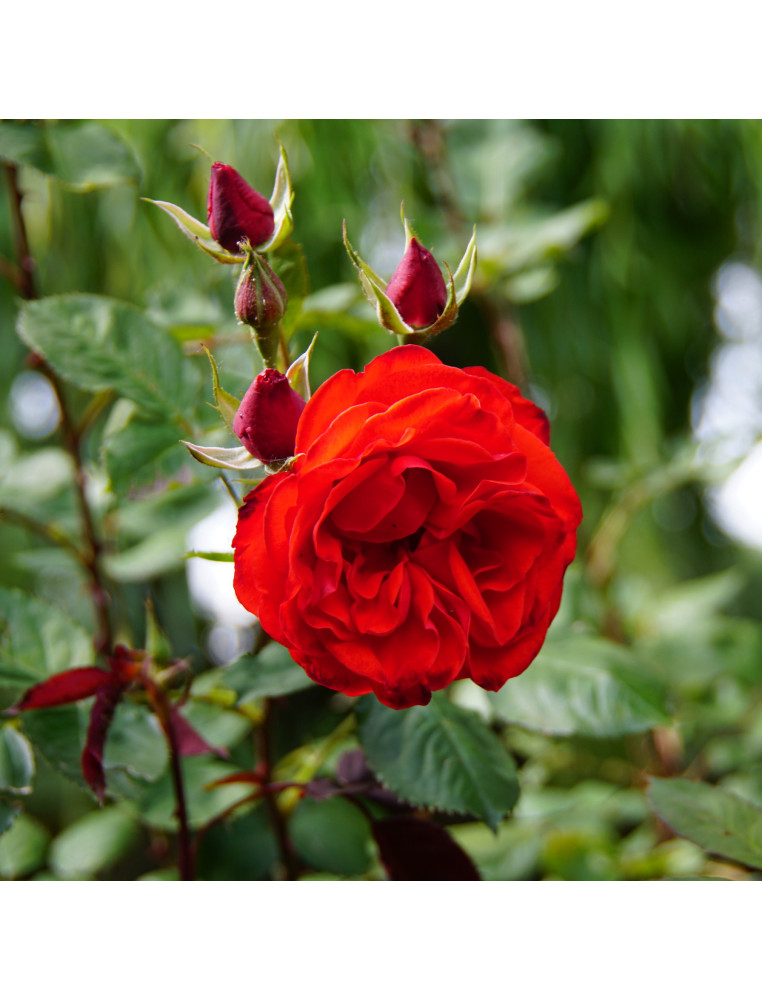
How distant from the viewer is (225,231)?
28 cm

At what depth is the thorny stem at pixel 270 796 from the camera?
392 mm

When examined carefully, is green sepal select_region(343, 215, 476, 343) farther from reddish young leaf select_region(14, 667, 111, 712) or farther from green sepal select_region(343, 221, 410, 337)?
reddish young leaf select_region(14, 667, 111, 712)

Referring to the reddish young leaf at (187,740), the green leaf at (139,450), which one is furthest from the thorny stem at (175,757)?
the green leaf at (139,450)

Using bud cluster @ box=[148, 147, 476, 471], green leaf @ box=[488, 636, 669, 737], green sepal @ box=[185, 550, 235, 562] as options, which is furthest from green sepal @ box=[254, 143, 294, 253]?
green leaf @ box=[488, 636, 669, 737]

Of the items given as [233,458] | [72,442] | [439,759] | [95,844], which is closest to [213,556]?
[233,458]

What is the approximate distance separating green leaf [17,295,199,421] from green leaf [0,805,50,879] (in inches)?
10.8

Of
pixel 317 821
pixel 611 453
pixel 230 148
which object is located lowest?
pixel 611 453

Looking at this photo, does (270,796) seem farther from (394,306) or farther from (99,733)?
(394,306)

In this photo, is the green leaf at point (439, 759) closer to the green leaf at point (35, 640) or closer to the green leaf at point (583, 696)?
the green leaf at point (583, 696)

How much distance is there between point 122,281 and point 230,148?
1.13 ft

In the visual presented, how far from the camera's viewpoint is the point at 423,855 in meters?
0.35

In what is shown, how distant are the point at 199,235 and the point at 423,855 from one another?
293 millimetres

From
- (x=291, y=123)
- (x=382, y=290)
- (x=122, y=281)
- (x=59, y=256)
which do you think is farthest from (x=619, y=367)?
(x=382, y=290)

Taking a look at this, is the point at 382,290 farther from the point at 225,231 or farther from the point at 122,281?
the point at 122,281
